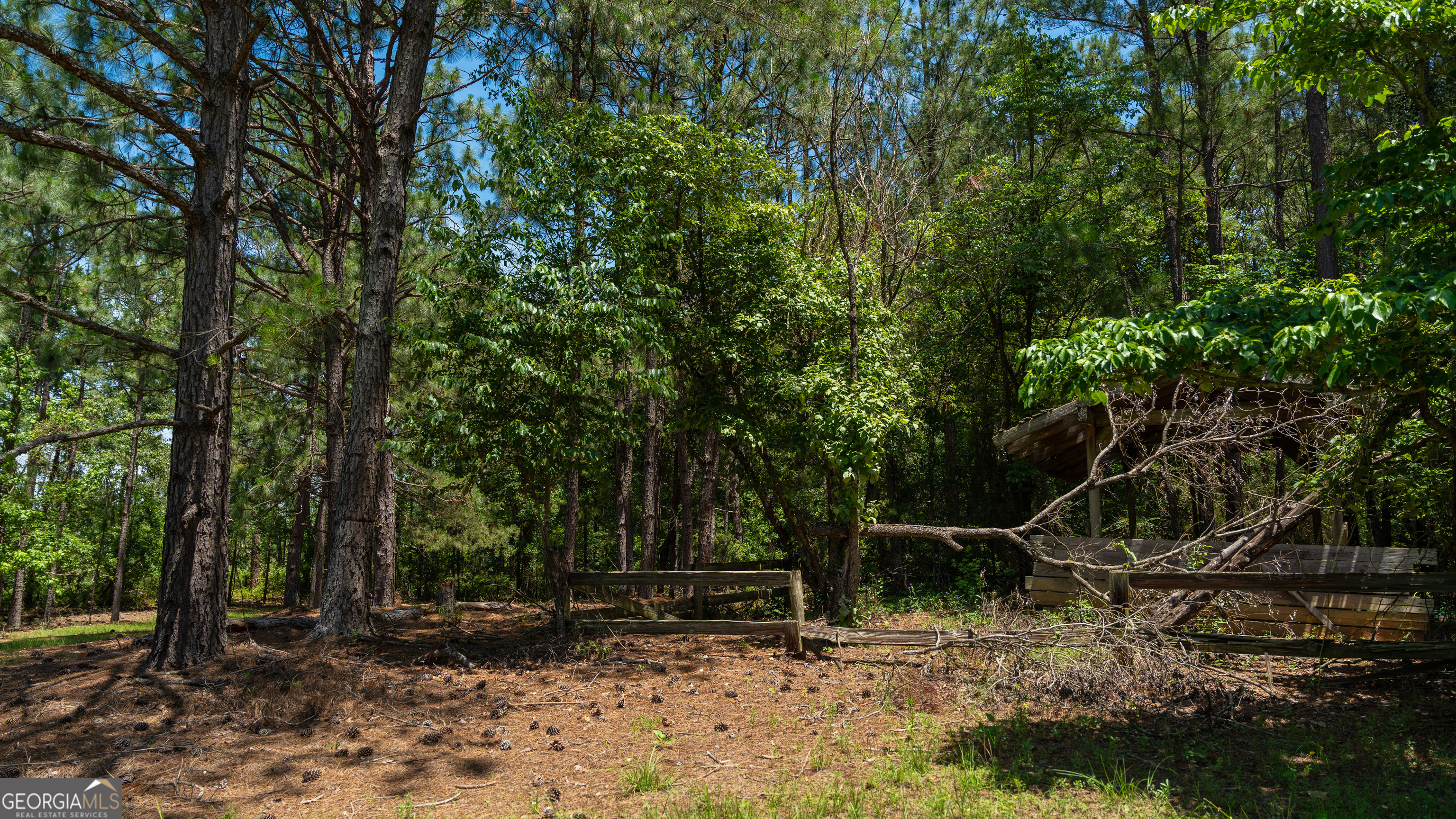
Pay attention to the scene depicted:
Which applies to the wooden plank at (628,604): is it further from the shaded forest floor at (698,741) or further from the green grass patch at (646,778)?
the green grass patch at (646,778)

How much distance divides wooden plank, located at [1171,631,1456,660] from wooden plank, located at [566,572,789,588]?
4.16m

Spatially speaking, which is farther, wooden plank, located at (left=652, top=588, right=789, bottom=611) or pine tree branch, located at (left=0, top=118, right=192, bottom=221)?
wooden plank, located at (left=652, top=588, right=789, bottom=611)

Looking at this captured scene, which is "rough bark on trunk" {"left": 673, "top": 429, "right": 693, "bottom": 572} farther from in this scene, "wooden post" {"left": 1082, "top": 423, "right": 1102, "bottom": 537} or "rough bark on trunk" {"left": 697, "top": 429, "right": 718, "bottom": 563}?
"wooden post" {"left": 1082, "top": 423, "right": 1102, "bottom": 537}

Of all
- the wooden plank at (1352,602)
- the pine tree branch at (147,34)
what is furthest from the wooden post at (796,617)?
the pine tree branch at (147,34)

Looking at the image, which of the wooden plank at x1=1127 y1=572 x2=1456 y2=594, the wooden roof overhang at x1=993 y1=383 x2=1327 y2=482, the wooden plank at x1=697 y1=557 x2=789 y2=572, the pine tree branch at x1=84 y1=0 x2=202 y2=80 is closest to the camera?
the wooden plank at x1=1127 y1=572 x2=1456 y2=594

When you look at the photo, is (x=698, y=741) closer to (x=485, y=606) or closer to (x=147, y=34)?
(x=147, y=34)

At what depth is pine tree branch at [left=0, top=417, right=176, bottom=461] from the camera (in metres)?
5.80

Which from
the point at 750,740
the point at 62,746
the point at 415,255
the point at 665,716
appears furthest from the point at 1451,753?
the point at 415,255

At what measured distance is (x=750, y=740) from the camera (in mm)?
5863

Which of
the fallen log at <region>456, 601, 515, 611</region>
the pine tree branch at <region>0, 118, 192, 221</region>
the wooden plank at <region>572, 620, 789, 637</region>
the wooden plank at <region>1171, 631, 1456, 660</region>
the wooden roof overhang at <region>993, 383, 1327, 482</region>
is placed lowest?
the fallen log at <region>456, 601, 515, 611</region>

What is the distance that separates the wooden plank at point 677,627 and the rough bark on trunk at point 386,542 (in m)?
6.55

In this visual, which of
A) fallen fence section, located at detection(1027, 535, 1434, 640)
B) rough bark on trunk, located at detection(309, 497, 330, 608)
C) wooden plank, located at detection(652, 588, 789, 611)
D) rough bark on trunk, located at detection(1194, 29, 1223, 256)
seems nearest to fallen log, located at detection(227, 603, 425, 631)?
wooden plank, located at detection(652, 588, 789, 611)

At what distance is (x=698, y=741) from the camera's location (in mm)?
5852

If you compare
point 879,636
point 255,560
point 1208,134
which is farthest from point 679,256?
point 255,560
